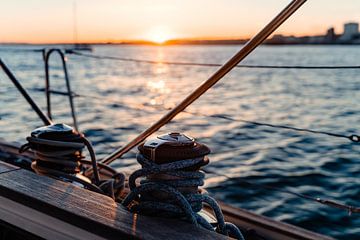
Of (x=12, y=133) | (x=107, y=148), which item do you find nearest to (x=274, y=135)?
(x=107, y=148)

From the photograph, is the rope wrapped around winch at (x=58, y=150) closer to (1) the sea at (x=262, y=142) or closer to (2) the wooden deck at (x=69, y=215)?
(2) the wooden deck at (x=69, y=215)

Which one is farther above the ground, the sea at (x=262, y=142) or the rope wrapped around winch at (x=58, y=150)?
the rope wrapped around winch at (x=58, y=150)

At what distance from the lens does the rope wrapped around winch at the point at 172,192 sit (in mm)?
1451

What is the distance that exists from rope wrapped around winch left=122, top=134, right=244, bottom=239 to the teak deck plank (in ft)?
0.18

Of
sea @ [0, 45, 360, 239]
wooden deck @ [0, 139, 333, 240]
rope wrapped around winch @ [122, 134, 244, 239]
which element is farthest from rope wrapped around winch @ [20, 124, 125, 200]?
sea @ [0, 45, 360, 239]

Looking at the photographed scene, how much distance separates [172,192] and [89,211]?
250mm

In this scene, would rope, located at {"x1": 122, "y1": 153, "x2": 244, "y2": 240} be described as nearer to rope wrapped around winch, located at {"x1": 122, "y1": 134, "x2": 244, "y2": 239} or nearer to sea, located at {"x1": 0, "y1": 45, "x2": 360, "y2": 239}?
rope wrapped around winch, located at {"x1": 122, "y1": 134, "x2": 244, "y2": 239}

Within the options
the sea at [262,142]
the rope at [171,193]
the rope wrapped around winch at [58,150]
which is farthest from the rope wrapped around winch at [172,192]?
the sea at [262,142]

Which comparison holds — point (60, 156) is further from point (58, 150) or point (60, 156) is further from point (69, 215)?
point (69, 215)

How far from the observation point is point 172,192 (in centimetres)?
145

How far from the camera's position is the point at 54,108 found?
40.3ft

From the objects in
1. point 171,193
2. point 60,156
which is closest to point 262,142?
point 60,156

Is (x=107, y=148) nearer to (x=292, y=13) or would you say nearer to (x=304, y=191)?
(x=304, y=191)

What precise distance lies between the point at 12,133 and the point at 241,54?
22.7 feet
